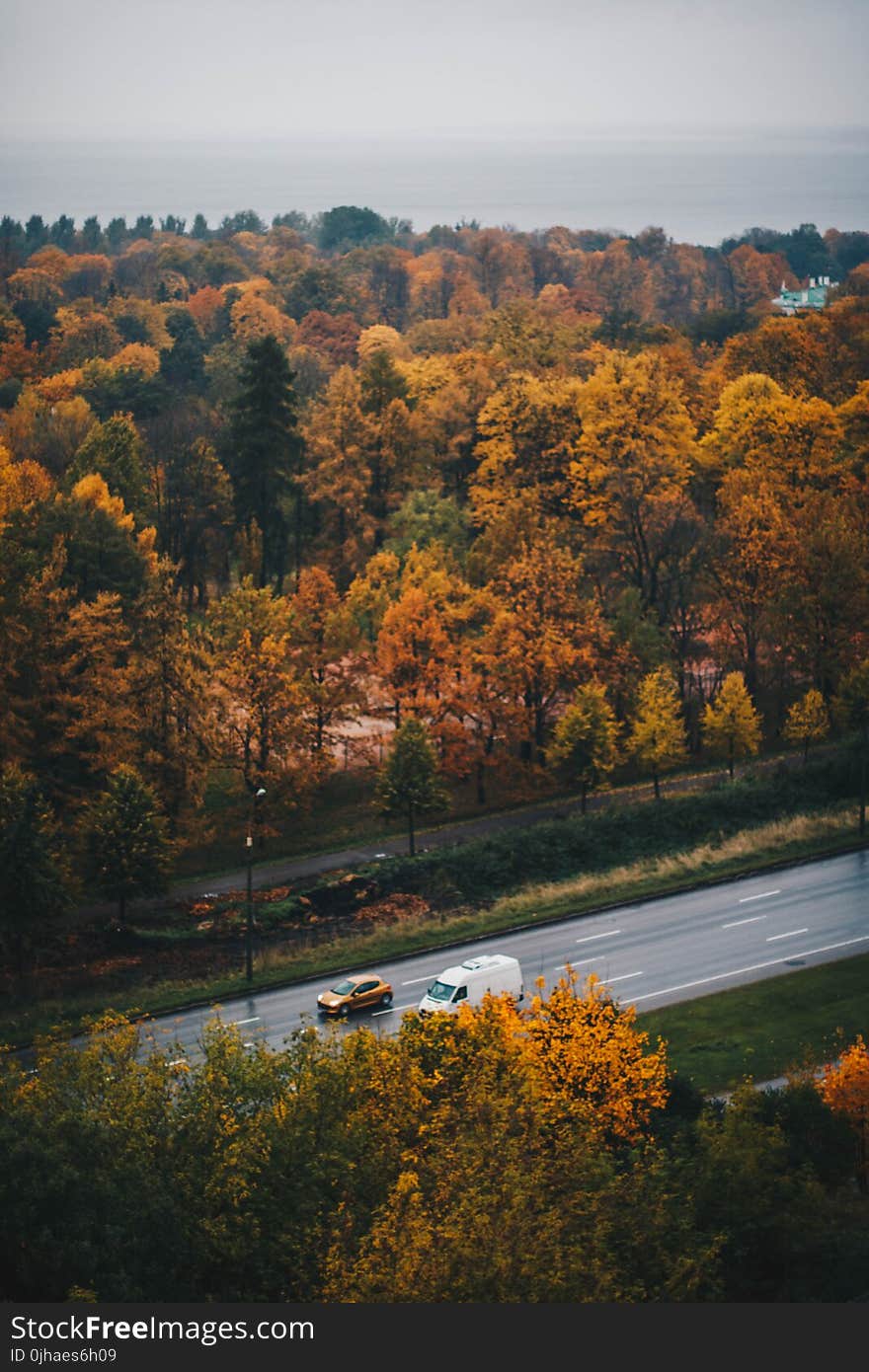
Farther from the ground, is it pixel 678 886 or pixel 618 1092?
pixel 618 1092

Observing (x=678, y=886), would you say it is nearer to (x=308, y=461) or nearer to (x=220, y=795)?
(x=220, y=795)

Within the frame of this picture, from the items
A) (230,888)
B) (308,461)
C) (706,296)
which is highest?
(706,296)

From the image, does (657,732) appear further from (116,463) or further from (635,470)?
(116,463)

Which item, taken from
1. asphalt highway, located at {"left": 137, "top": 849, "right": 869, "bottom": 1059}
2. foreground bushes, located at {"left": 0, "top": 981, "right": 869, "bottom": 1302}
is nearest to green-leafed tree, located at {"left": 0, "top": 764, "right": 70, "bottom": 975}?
asphalt highway, located at {"left": 137, "top": 849, "right": 869, "bottom": 1059}

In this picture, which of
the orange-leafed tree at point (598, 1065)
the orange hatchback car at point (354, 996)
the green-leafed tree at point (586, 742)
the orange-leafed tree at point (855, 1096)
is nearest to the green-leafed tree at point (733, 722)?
the green-leafed tree at point (586, 742)

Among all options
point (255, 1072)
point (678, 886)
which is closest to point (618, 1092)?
point (255, 1072)

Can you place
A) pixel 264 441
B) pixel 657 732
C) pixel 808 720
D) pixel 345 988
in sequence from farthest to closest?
pixel 264 441, pixel 808 720, pixel 657 732, pixel 345 988

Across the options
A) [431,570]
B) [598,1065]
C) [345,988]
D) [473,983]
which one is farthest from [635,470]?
[598,1065]

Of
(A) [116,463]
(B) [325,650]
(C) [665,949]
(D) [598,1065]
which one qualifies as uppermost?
(A) [116,463]
